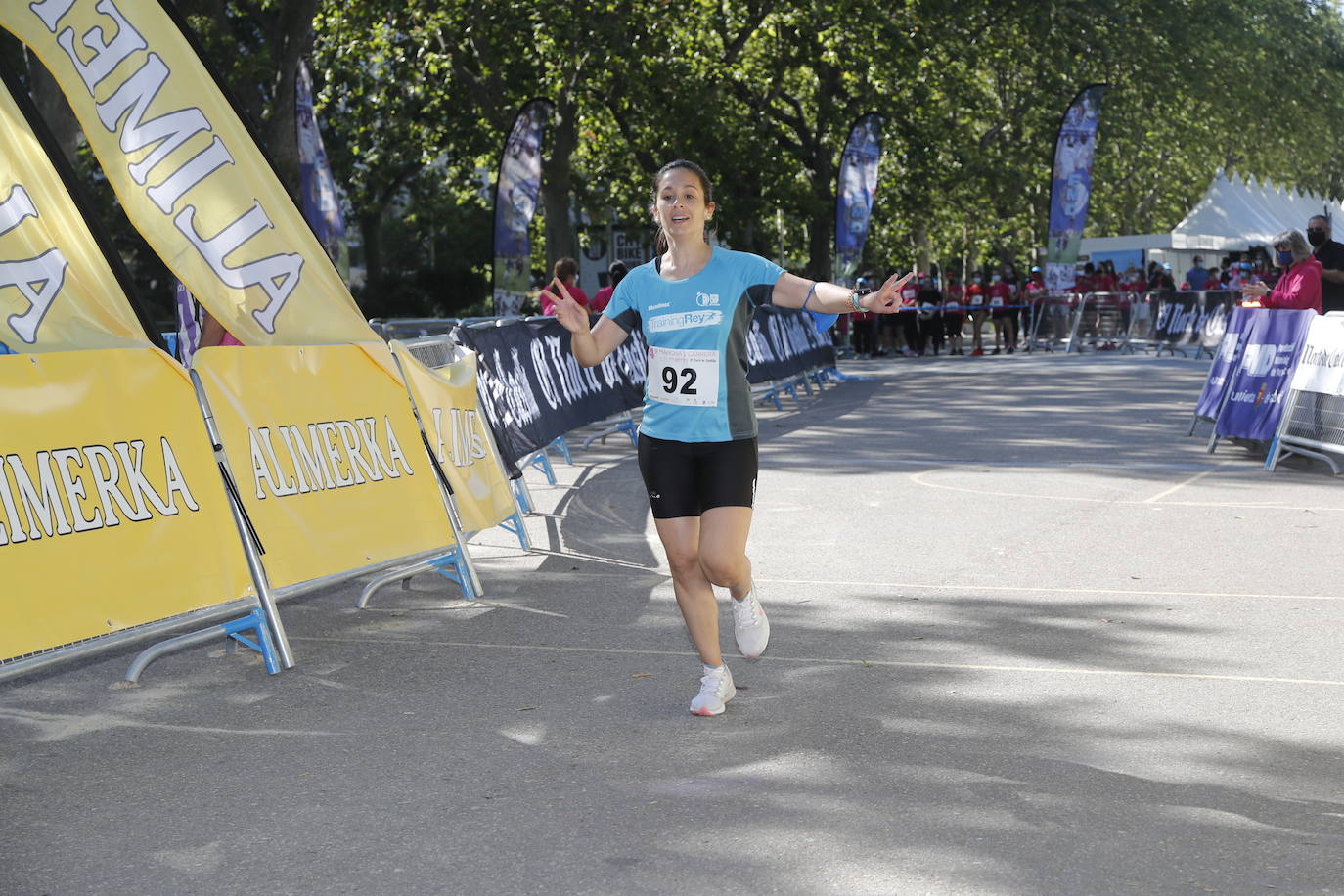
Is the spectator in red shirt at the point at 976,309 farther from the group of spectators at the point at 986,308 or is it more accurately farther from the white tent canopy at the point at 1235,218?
the white tent canopy at the point at 1235,218

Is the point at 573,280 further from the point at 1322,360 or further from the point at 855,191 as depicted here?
the point at 855,191

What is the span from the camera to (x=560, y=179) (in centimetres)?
3328

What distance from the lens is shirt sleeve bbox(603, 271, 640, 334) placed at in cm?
623

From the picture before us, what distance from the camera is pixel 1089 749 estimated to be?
18.1ft

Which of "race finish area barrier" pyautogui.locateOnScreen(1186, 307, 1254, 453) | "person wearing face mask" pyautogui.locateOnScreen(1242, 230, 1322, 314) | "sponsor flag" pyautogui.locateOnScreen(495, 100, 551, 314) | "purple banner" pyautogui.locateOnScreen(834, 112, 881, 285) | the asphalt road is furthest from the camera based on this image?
"purple banner" pyautogui.locateOnScreen(834, 112, 881, 285)

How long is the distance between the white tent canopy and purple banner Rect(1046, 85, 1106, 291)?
931 centimetres

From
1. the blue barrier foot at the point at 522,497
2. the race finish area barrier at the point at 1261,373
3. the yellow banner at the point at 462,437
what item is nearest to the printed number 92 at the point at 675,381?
the yellow banner at the point at 462,437

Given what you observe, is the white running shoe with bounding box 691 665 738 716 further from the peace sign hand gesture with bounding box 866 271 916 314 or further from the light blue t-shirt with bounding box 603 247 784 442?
the peace sign hand gesture with bounding box 866 271 916 314

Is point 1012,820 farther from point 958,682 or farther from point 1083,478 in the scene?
point 1083,478

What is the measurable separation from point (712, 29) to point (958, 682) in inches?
1241

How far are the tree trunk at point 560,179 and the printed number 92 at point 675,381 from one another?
86.8ft

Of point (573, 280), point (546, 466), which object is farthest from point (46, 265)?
point (573, 280)

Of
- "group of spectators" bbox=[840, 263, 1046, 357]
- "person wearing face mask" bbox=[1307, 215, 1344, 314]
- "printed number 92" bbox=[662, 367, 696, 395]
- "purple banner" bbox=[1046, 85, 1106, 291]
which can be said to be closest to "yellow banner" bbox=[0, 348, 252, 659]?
"printed number 92" bbox=[662, 367, 696, 395]

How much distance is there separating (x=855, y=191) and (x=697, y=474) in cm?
2742
